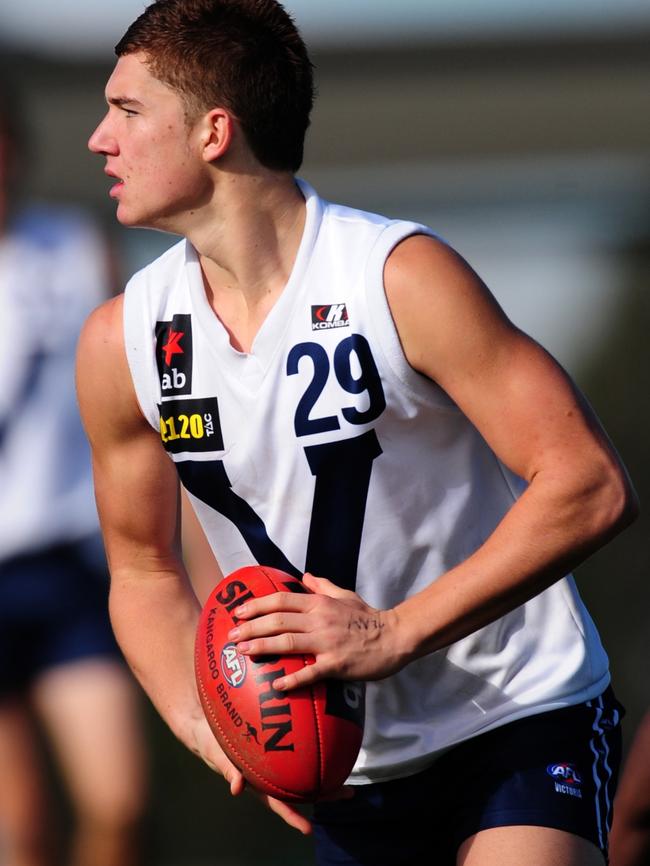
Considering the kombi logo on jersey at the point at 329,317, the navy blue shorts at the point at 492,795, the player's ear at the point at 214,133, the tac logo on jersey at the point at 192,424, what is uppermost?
the player's ear at the point at 214,133

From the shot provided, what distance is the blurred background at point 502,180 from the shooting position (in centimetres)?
895

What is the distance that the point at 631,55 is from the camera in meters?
12.9

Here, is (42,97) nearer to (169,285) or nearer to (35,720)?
(35,720)

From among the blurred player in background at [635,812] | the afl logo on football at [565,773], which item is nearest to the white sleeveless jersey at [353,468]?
the afl logo on football at [565,773]

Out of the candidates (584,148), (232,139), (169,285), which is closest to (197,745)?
(169,285)

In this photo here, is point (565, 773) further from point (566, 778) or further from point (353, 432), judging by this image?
point (353, 432)

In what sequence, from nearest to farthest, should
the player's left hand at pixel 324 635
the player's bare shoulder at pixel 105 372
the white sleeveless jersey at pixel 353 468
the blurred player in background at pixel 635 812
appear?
the player's left hand at pixel 324 635
the white sleeveless jersey at pixel 353 468
the player's bare shoulder at pixel 105 372
the blurred player in background at pixel 635 812

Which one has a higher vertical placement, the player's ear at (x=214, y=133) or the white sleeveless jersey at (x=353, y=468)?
the player's ear at (x=214, y=133)

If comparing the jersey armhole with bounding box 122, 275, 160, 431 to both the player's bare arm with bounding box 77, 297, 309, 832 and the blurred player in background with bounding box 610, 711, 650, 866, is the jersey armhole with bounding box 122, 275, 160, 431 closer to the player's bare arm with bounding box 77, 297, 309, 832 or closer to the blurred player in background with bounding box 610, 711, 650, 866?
the player's bare arm with bounding box 77, 297, 309, 832

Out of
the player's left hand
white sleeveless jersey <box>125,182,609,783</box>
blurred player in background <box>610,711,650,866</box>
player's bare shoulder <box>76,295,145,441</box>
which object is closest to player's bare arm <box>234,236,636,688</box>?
the player's left hand

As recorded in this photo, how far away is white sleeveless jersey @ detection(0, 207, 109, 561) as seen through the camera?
528 centimetres

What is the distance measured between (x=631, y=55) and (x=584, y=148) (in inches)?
36.6

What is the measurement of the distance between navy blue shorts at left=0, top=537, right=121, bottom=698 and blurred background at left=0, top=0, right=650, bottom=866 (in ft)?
10.5

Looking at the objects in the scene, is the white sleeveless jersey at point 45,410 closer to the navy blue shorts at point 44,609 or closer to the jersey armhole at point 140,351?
the navy blue shorts at point 44,609
